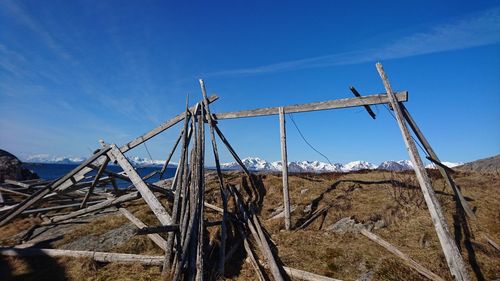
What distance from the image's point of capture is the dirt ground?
744 cm

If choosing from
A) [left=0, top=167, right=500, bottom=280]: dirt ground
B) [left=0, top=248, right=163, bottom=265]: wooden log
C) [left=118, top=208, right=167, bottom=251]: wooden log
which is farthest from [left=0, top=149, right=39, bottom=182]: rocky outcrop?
[left=118, top=208, right=167, bottom=251]: wooden log

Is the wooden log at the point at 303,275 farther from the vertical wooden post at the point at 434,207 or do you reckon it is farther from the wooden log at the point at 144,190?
the wooden log at the point at 144,190

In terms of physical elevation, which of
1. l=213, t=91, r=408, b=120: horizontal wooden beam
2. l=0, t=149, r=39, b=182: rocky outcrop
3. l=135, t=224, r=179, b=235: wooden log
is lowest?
l=135, t=224, r=179, b=235: wooden log

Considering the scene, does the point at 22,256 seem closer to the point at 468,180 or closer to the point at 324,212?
the point at 324,212

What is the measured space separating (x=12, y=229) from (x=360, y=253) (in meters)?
13.0

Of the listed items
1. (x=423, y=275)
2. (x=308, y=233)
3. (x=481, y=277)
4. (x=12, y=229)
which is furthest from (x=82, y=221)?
(x=481, y=277)

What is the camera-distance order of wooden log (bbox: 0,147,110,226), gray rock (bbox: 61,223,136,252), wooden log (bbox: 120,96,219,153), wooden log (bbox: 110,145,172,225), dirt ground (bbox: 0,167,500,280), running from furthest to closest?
wooden log (bbox: 120,96,219,153) → wooden log (bbox: 0,147,110,226) → gray rock (bbox: 61,223,136,252) → wooden log (bbox: 110,145,172,225) → dirt ground (bbox: 0,167,500,280)

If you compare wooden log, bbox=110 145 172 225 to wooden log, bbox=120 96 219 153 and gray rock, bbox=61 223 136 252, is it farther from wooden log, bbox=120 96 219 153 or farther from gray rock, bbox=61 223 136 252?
wooden log, bbox=120 96 219 153

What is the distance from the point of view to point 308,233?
9.75m

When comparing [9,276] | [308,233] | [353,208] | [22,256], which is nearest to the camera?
[9,276]

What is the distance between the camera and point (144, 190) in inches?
327

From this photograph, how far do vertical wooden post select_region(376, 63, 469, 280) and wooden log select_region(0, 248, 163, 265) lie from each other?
6.70 metres

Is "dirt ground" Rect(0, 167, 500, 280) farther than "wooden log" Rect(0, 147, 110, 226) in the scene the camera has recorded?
No

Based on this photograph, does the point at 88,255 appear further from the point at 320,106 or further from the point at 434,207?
the point at 434,207
